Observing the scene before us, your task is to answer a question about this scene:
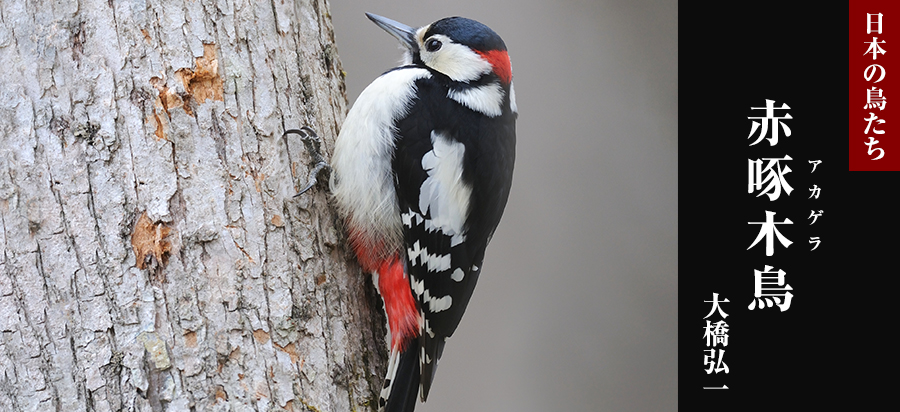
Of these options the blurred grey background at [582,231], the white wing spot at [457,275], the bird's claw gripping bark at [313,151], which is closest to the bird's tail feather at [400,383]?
the white wing spot at [457,275]

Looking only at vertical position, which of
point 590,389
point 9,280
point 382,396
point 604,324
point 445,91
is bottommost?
point 590,389

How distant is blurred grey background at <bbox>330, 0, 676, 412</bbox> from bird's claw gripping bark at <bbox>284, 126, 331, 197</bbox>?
1.44 m

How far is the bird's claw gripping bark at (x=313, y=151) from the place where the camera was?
1379 mm

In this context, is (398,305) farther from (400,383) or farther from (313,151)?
(313,151)

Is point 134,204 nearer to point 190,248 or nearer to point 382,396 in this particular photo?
point 190,248

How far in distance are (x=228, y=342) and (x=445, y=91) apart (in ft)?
2.27

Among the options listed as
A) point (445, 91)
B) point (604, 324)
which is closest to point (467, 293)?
point (445, 91)

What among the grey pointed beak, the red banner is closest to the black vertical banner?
the red banner

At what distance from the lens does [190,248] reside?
1183 mm

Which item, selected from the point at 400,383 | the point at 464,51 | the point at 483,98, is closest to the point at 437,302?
the point at 400,383

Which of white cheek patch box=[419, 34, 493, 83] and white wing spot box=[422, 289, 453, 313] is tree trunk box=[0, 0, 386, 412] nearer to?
white wing spot box=[422, 289, 453, 313]

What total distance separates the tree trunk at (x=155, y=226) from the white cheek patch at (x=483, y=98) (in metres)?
0.41

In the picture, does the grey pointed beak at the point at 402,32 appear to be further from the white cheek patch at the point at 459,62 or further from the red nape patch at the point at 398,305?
the red nape patch at the point at 398,305

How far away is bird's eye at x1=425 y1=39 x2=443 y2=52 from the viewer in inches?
65.6
